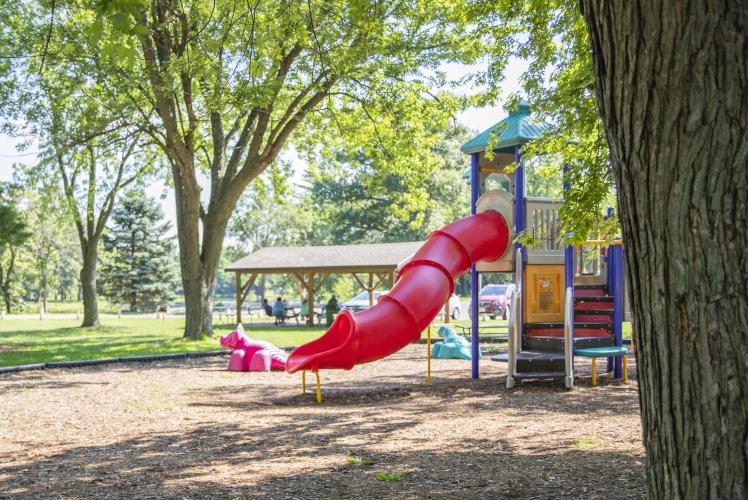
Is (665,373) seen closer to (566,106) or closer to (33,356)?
(566,106)

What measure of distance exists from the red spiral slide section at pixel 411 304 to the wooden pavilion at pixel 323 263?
15.4 m

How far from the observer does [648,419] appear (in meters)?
2.46

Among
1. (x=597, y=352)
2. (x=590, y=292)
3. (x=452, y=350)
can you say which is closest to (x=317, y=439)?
(x=597, y=352)

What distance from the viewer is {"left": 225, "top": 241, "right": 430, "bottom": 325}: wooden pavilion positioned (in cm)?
2862

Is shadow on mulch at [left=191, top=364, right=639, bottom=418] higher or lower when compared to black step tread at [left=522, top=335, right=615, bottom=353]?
lower

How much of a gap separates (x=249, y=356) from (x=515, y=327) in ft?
16.4

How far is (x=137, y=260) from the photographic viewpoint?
4912cm

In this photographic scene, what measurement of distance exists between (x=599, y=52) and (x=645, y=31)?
21cm

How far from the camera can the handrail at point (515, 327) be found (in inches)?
426

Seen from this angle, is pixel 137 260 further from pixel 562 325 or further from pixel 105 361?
pixel 562 325

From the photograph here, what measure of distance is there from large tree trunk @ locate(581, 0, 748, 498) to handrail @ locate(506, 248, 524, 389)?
8425 millimetres

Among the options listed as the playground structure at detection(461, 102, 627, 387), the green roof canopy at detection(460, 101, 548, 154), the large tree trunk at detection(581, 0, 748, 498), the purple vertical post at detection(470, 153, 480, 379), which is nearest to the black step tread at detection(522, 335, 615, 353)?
the playground structure at detection(461, 102, 627, 387)

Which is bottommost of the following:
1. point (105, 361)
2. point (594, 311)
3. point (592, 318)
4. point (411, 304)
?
point (105, 361)

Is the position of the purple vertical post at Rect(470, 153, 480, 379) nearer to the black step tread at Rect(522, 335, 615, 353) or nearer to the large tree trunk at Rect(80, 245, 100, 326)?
the black step tread at Rect(522, 335, 615, 353)
